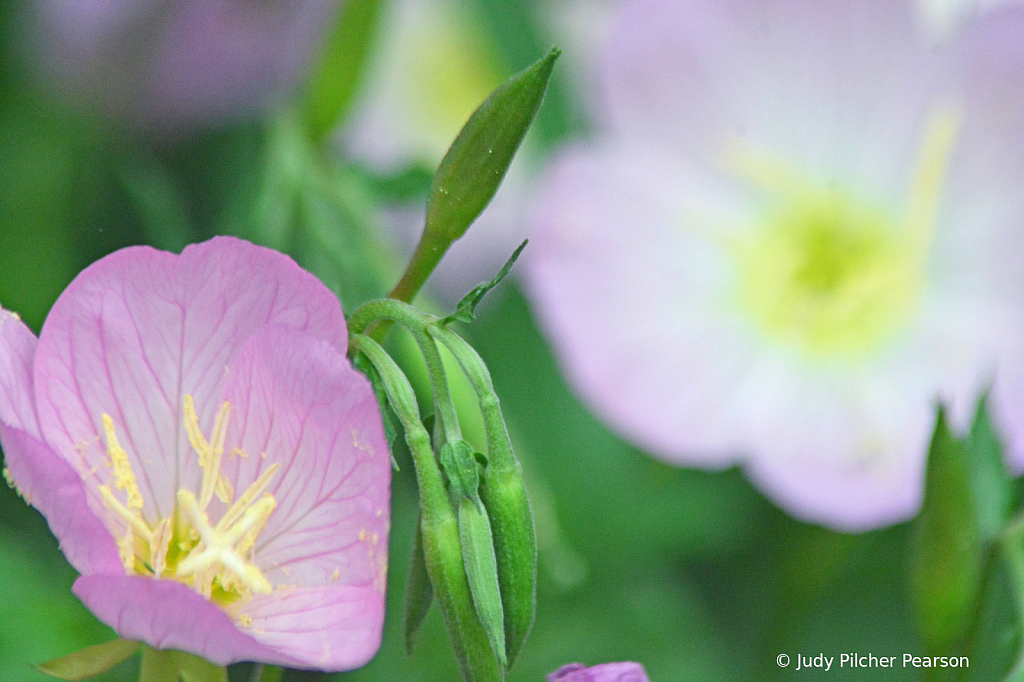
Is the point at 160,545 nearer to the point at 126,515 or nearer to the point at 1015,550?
the point at 126,515

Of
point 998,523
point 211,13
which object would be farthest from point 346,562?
point 211,13

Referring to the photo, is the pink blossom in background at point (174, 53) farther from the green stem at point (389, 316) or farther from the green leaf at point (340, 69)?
the green stem at point (389, 316)

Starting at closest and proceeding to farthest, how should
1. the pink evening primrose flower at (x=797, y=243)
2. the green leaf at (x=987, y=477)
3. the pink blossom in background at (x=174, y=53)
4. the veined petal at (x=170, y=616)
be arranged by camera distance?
the veined petal at (x=170, y=616), the green leaf at (x=987, y=477), the pink evening primrose flower at (x=797, y=243), the pink blossom in background at (x=174, y=53)

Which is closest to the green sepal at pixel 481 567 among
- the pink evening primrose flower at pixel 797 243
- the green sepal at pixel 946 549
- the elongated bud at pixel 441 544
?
the elongated bud at pixel 441 544

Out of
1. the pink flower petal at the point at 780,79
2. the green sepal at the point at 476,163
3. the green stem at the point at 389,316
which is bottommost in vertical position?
the green stem at the point at 389,316

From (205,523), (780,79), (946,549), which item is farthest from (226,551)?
(780,79)

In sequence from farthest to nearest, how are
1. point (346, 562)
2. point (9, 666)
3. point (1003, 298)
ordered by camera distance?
point (1003, 298), point (9, 666), point (346, 562)

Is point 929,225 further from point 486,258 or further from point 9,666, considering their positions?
point 9,666
